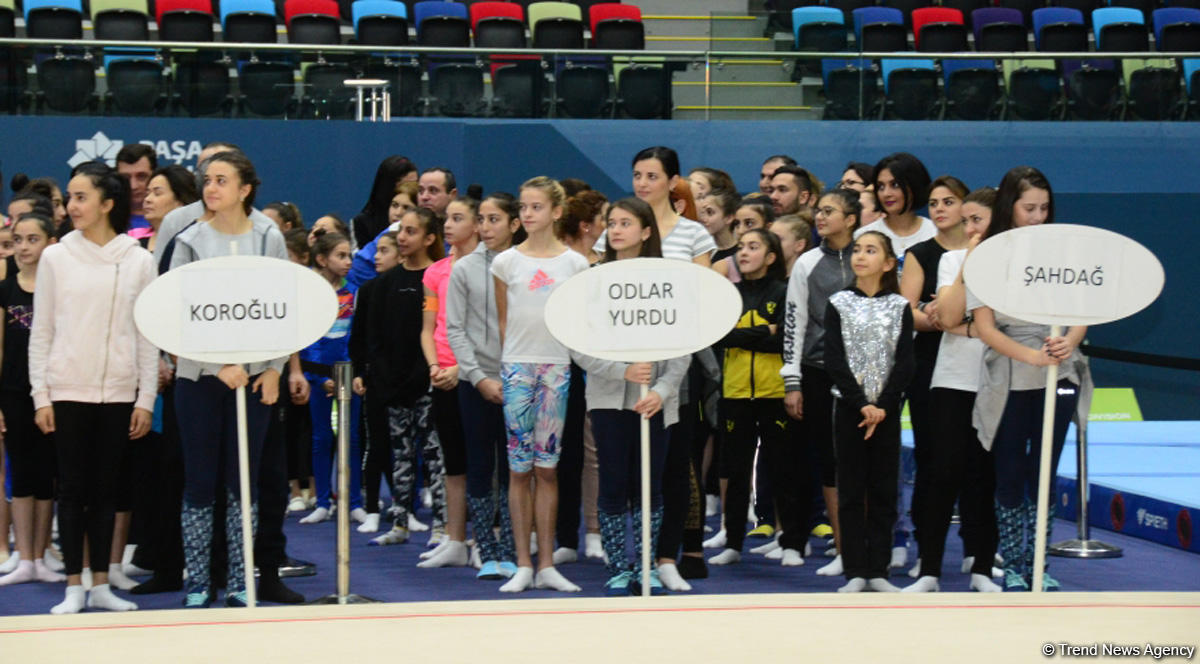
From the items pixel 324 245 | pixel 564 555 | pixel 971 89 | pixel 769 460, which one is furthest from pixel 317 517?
pixel 971 89

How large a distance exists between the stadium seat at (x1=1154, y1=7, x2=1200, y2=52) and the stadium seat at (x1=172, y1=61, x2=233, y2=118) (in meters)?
8.58

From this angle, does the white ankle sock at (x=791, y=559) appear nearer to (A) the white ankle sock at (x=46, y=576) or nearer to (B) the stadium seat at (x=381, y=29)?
(A) the white ankle sock at (x=46, y=576)

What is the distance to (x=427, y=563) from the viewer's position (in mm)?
5660

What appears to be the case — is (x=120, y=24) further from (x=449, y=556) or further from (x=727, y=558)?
(x=727, y=558)

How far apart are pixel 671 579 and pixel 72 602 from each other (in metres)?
2.08

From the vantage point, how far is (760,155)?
33.1 ft

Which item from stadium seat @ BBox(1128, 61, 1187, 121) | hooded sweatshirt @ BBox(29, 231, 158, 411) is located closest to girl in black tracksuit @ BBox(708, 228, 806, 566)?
hooded sweatshirt @ BBox(29, 231, 158, 411)

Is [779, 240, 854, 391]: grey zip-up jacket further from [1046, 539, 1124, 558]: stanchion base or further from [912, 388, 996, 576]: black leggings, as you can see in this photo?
[1046, 539, 1124, 558]: stanchion base

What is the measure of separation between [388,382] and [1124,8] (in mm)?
10237

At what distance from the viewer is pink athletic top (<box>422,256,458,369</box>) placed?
582 cm

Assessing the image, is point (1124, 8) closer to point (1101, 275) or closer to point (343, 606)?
point (1101, 275)

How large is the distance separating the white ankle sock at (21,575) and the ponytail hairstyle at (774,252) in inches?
122

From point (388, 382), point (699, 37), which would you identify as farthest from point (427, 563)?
point (699, 37)

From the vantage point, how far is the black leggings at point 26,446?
208 inches
